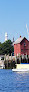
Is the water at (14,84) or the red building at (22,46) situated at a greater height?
the red building at (22,46)

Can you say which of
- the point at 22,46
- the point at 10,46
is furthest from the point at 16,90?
the point at 10,46

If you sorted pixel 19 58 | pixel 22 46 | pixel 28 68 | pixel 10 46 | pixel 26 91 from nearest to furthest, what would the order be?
pixel 26 91 → pixel 28 68 → pixel 19 58 → pixel 22 46 → pixel 10 46

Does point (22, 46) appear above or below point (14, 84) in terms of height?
above

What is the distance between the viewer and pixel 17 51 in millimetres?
144500

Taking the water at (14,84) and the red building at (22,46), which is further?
the red building at (22,46)

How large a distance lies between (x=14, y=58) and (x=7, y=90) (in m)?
92.4

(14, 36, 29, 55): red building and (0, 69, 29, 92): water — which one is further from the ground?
(14, 36, 29, 55): red building

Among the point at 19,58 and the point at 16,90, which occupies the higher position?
the point at 19,58

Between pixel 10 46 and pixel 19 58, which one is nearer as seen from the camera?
pixel 19 58

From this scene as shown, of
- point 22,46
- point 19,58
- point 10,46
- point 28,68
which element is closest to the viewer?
point 28,68

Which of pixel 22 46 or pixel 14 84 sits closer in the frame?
pixel 14 84

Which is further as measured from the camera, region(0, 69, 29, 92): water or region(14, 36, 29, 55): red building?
region(14, 36, 29, 55): red building

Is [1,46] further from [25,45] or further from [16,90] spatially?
[16,90]

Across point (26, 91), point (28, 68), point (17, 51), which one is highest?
point (17, 51)
